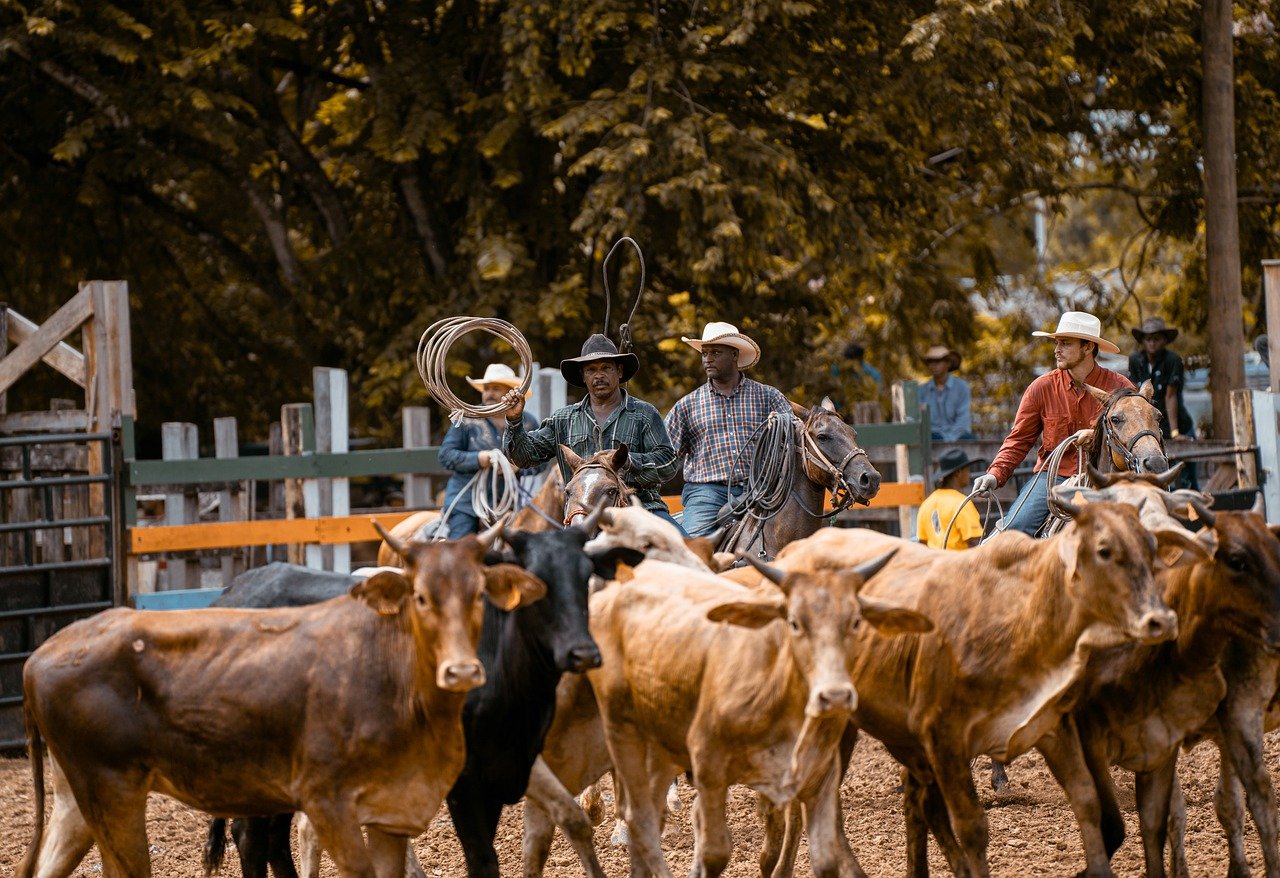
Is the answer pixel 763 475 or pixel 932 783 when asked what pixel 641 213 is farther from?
pixel 932 783

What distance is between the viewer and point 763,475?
9703 mm

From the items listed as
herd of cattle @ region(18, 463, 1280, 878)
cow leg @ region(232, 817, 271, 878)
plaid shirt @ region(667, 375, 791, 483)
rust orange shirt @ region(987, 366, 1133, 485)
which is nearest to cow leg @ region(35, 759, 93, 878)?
herd of cattle @ region(18, 463, 1280, 878)

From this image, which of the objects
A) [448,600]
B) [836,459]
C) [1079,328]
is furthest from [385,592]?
[1079,328]

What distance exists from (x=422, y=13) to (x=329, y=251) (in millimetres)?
2545

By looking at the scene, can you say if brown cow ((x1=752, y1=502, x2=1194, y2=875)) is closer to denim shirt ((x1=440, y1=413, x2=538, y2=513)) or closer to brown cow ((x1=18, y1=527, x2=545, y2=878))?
brown cow ((x1=18, y1=527, x2=545, y2=878))

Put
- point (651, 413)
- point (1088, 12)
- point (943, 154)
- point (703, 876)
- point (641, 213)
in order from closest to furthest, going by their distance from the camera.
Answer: point (703, 876)
point (651, 413)
point (641, 213)
point (1088, 12)
point (943, 154)

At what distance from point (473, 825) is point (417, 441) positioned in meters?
7.61

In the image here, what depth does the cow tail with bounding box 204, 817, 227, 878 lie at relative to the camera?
24.0 ft

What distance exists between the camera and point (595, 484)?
8.26m

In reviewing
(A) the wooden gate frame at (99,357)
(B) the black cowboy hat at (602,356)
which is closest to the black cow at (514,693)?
(B) the black cowboy hat at (602,356)

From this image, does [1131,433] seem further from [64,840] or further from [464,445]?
[64,840]

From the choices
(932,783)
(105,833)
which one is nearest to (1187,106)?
(932,783)

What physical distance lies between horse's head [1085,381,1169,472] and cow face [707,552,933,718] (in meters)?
2.62

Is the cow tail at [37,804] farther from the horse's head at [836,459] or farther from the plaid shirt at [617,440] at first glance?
the horse's head at [836,459]
